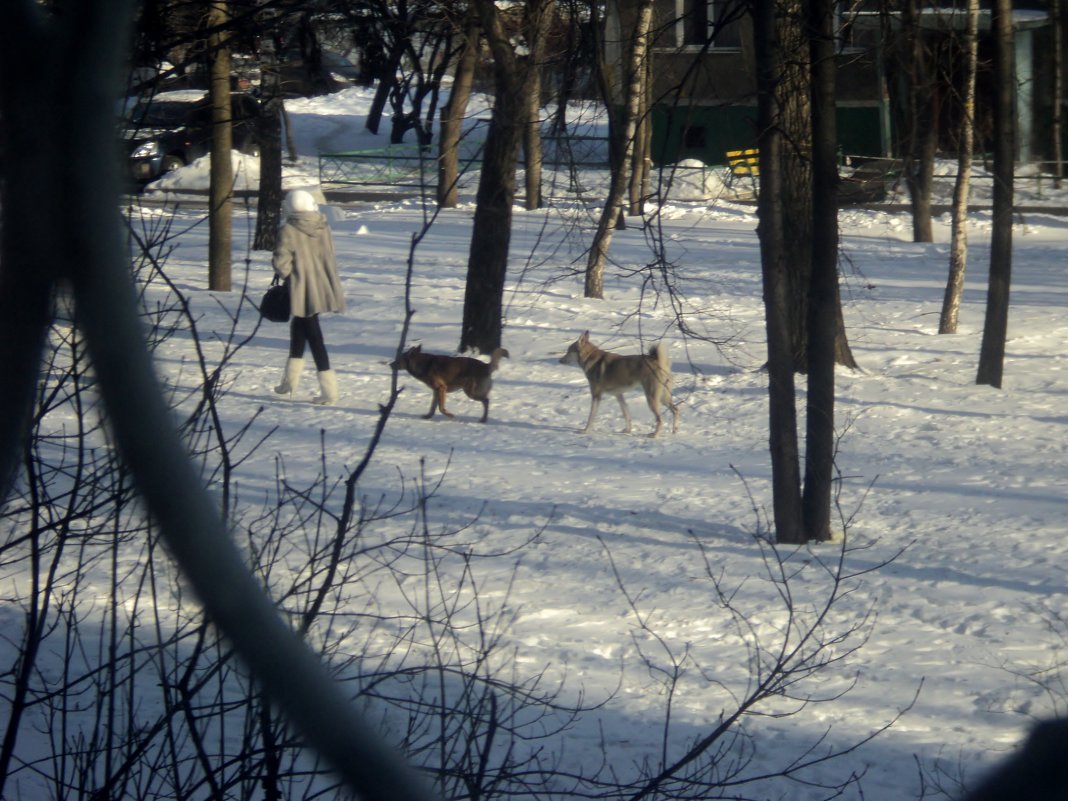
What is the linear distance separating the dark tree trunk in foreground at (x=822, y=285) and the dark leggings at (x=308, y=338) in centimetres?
537

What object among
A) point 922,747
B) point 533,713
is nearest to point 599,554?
point 533,713

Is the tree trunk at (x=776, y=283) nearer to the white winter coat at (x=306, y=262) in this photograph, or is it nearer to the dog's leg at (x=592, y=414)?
the dog's leg at (x=592, y=414)

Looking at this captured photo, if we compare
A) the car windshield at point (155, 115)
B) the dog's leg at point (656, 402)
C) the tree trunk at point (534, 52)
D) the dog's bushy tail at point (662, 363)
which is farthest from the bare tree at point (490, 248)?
the car windshield at point (155, 115)

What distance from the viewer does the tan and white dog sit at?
10.7 m

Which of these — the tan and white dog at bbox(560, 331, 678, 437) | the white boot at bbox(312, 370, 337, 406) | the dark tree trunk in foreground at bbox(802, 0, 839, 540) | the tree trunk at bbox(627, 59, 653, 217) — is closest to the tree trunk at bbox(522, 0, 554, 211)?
the tree trunk at bbox(627, 59, 653, 217)

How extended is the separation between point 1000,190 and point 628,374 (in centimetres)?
485

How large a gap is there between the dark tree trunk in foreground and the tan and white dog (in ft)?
8.72

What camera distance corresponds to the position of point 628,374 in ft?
35.5

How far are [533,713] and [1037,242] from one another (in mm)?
22306

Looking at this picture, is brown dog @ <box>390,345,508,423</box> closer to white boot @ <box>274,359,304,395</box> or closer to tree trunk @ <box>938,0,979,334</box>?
white boot @ <box>274,359,304,395</box>

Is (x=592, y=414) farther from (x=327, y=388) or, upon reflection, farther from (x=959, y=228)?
(x=959, y=228)

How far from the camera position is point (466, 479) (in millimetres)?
9422

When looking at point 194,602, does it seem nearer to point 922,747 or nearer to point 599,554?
point 922,747

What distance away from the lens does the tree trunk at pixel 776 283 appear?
7359 mm
